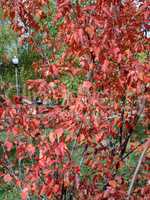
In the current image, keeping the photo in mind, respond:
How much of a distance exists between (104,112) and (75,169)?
0.52 metres

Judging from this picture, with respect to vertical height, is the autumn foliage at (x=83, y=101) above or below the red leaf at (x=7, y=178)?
above

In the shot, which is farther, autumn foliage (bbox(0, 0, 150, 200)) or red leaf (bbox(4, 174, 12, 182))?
red leaf (bbox(4, 174, 12, 182))

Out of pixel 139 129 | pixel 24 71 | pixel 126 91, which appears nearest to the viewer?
pixel 126 91

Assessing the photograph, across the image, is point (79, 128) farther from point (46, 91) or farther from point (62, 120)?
point (46, 91)

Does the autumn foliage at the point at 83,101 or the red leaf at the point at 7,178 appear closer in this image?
the autumn foliage at the point at 83,101

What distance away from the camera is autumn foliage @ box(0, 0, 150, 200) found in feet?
9.62

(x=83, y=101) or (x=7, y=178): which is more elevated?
(x=83, y=101)

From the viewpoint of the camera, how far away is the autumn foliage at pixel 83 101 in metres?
2.93

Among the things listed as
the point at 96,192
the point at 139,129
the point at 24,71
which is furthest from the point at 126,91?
the point at 24,71

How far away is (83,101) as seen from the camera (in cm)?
295

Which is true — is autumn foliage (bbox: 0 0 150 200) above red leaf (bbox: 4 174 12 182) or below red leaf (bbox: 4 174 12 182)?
above

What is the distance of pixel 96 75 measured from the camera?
10.8ft

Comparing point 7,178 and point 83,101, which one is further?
point 7,178

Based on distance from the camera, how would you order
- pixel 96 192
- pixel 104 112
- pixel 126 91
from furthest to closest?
1. pixel 96 192
2. pixel 126 91
3. pixel 104 112
